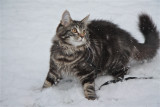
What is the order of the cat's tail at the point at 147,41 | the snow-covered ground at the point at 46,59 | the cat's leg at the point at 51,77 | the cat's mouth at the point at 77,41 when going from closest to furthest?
the snow-covered ground at the point at 46,59 → the cat's mouth at the point at 77,41 → the cat's leg at the point at 51,77 → the cat's tail at the point at 147,41

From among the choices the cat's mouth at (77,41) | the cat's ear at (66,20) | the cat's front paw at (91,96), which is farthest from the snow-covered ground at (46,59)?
the cat's ear at (66,20)

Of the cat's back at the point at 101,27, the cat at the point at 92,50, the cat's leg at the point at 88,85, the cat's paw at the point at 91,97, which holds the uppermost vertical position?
the cat's back at the point at 101,27

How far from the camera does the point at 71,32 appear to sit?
2.88 meters

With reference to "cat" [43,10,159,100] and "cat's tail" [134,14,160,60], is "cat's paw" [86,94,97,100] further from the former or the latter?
"cat's tail" [134,14,160,60]

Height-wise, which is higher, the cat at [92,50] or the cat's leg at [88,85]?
the cat at [92,50]

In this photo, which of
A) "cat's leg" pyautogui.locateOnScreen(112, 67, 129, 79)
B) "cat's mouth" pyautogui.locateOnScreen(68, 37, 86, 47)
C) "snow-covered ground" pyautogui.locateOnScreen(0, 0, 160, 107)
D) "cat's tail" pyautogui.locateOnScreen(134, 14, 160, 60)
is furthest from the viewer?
"cat's tail" pyautogui.locateOnScreen(134, 14, 160, 60)

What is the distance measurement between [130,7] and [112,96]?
12.3 ft

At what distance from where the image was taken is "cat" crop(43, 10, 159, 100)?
2.93m

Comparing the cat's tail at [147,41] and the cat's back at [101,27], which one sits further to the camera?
the cat's tail at [147,41]

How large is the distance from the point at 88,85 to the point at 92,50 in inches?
19.2

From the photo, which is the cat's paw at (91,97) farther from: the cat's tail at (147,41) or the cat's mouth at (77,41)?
the cat's tail at (147,41)

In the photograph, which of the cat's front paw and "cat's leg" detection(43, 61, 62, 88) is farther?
"cat's leg" detection(43, 61, 62, 88)

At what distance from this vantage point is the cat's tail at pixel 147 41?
11.5ft

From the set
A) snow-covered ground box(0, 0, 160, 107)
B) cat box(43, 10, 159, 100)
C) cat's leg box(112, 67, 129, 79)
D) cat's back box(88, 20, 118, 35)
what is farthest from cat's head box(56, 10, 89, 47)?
cat's leg box(112, 67, 129, 79)
